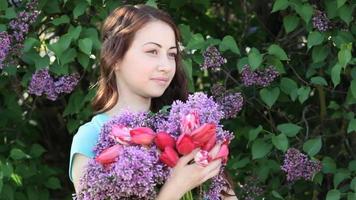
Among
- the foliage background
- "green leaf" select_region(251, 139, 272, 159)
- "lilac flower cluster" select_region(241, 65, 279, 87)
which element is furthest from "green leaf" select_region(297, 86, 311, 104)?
"green leaf" select_region(251, 139, 272, 159)

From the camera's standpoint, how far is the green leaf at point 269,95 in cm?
296

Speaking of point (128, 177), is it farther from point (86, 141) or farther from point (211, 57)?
point (211, 57)

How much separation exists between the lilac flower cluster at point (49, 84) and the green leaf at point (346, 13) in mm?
1006

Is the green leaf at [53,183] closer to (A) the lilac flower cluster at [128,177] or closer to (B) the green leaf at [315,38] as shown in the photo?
(B) the green leaf at [315,38]

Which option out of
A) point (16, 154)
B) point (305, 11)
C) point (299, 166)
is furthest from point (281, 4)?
point (16, 154)

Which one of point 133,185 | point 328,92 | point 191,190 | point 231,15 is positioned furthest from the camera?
point 231,15

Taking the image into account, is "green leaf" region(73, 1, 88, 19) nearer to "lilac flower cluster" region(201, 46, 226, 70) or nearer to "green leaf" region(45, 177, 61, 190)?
"lilac flower cluster" region(201, 46, 226, 70)

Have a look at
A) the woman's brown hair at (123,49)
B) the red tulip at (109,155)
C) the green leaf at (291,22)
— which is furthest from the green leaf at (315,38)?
the red tulip at (109,155)

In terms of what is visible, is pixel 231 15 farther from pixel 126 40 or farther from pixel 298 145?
pixel 126 40

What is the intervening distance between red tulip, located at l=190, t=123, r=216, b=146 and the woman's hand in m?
0.05

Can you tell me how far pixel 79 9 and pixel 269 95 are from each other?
2.54 feet

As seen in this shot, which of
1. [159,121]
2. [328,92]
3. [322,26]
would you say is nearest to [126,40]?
[159,121]

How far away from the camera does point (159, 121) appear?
178cm

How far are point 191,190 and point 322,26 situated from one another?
124 cm
